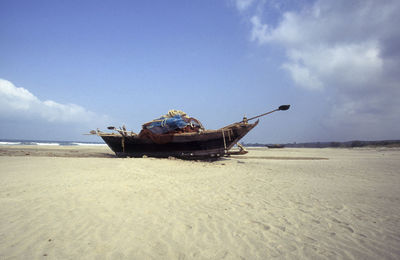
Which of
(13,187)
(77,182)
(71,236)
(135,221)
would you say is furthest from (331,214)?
(13,187)

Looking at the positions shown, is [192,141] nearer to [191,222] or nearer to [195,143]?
[195,143]

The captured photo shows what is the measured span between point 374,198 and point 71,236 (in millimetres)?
6596

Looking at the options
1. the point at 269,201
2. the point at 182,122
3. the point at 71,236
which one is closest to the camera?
the point at 71,236

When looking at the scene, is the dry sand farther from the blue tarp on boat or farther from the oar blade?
the blue tarp on boat

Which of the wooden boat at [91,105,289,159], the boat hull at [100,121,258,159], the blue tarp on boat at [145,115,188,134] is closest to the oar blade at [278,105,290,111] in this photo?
the wooden boat at [91,105,289,159]

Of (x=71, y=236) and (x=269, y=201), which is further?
(x=269, y=201)

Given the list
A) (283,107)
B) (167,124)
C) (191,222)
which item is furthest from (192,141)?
(191,222)

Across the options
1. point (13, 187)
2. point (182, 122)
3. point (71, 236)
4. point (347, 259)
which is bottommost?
point (347, 259)

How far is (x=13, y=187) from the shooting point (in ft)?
16.2

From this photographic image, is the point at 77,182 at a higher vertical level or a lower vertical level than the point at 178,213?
higher

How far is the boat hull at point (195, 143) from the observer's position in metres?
12.7

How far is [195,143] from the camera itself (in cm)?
1313

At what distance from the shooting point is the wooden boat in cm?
1273

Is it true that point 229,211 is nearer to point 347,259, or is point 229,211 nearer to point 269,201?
point 269,201
